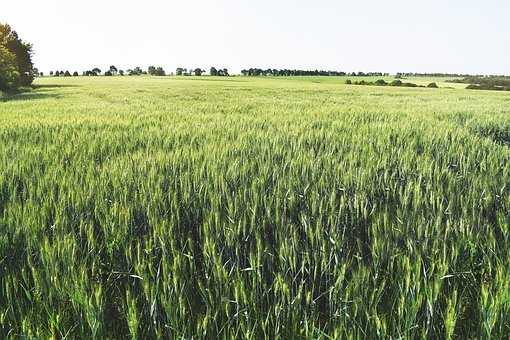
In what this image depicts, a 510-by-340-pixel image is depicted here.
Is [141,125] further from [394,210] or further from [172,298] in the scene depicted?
[172,298]

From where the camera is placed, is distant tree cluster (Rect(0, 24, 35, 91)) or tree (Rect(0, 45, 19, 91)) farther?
distant tree cluster (Rect(0, 24, 35, 91))

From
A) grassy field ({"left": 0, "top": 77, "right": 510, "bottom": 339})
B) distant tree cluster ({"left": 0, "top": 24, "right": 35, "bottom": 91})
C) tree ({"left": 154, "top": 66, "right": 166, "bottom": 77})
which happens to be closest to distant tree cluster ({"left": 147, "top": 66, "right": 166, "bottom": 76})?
tree ({"left": 154, "top": 66, "right": 166, "bottom": 77})

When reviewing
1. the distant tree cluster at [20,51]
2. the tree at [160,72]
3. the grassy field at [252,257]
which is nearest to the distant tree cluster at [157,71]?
the tree at [160,72]

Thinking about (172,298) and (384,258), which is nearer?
(172,298)

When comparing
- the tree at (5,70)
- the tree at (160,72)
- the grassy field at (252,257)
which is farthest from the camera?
the tree at (160,72)

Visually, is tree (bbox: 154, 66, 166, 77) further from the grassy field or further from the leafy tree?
the grassy field

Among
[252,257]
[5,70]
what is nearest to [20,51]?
[5,70]

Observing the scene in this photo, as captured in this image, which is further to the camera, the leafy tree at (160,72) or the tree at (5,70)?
the leafy tree at (160,72)

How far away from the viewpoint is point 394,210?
2.38m

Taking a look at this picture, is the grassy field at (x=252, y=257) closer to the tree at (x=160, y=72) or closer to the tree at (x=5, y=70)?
the tree at (x=5, y=70)

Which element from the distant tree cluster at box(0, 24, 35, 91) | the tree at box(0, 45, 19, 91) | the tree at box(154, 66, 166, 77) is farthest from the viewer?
the tree at box(154, 66, 166, 77)

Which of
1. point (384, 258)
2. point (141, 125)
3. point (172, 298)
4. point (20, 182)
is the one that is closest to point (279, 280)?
point (172, 298)

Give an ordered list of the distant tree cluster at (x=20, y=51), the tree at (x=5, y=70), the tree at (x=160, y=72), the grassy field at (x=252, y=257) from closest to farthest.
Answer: the grassy field at (x=252, y=257)
the tree at (x=5, y=70)
the distant tree cluster at (x=20, y=51)
the tree at (x=160, y=72)

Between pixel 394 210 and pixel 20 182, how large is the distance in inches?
105
